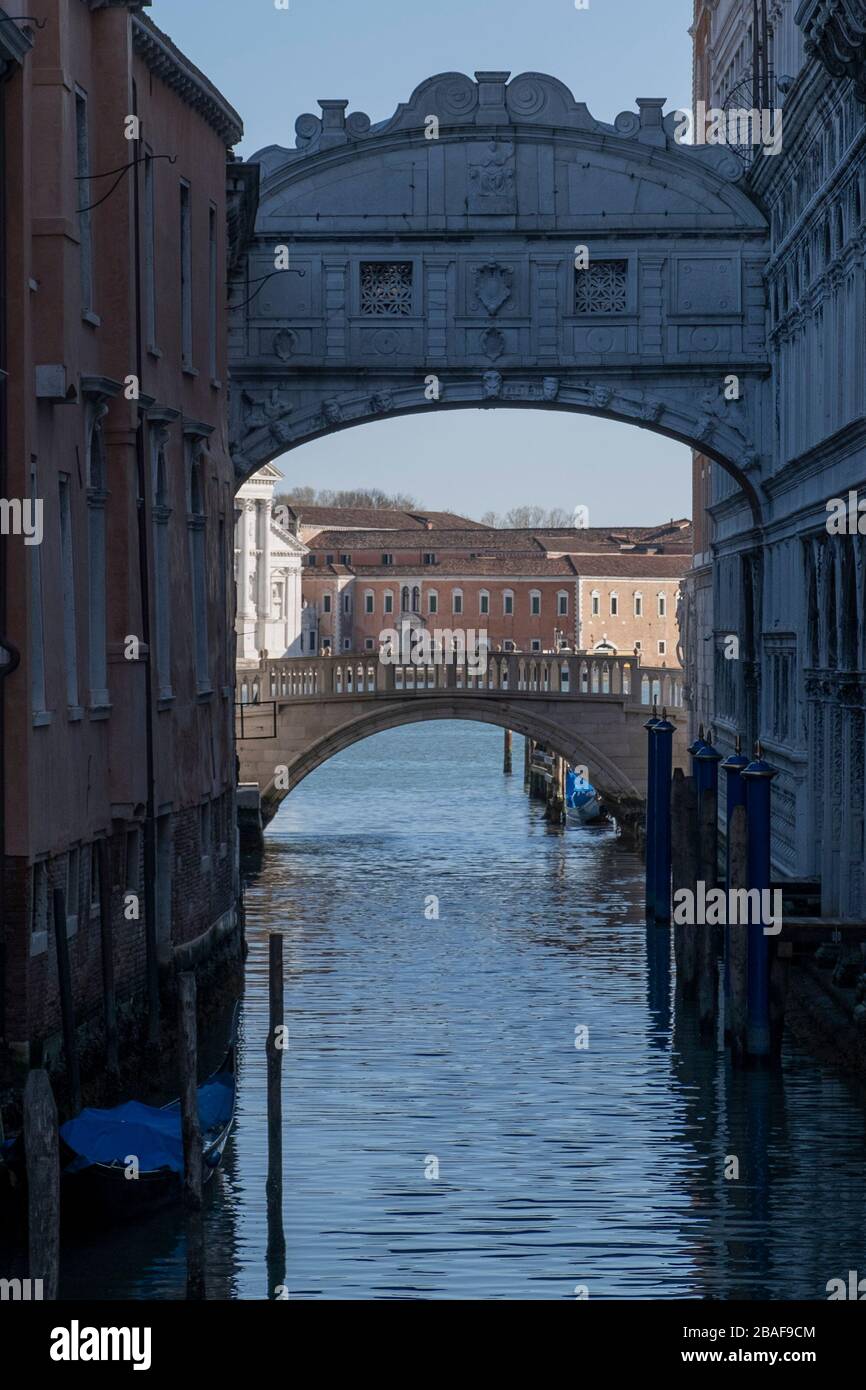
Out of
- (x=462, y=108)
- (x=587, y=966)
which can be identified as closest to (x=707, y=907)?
(x=587, y=966)

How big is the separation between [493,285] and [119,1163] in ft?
44.1

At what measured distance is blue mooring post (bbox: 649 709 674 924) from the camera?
25.7 meters

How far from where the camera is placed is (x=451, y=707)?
36.8 meters

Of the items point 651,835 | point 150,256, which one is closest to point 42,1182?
point 150,256

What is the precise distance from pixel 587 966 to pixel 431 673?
45.5ft

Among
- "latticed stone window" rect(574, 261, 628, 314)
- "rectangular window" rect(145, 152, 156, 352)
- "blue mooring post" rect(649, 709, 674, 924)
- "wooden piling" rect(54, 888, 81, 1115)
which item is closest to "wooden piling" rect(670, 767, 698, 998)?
"blue mooring post" rect(649, 709, 674, 924)

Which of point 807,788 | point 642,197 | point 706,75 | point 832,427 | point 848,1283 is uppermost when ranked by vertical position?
point 706,75

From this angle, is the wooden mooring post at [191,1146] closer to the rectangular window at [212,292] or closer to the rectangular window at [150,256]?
the rectangular window at [150,256]

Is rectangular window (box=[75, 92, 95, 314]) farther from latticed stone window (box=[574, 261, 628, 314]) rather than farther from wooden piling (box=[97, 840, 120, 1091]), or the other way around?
latticed stone window (box=[574, 261, 628, 314])

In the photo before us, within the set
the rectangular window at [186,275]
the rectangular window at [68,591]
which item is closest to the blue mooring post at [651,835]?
the rectangular window at [186,275]

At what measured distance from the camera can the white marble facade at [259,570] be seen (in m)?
62.1

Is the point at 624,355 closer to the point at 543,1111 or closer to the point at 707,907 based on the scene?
the point at 707,907

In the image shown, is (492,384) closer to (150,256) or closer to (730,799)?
(150,256)

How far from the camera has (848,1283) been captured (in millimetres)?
11945
